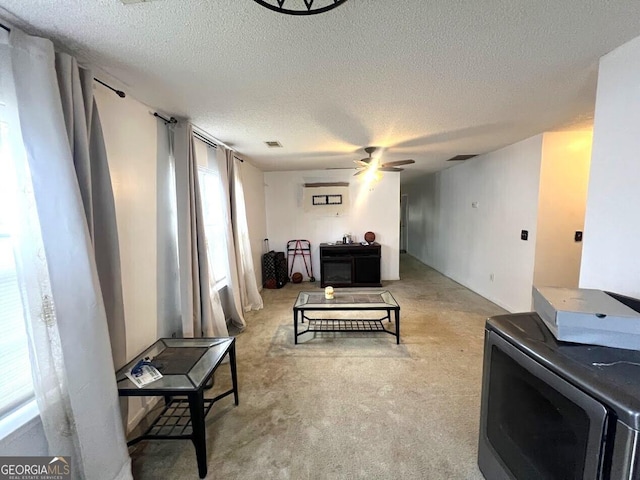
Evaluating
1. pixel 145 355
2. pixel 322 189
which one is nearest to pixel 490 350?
pixel 145 355

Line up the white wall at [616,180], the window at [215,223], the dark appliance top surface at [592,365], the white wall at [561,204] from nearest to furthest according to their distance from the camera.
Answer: the dark appliance top surface at [592,365] < the white wall at [616,180] < the white wall at [561,204] < the window at [215,223]

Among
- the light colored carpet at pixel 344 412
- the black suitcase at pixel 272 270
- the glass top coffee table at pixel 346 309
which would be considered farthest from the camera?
the black suitcase at pixel 272 270

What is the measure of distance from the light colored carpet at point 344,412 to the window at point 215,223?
2.88 ft

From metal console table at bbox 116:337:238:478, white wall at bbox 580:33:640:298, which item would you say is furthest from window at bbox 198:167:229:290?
white wall at bbox 580:33:640:298

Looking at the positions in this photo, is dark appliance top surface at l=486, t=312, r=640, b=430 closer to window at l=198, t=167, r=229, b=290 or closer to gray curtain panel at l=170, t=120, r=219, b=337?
gray curtain panel at l=170, t=120, r=219, b=337

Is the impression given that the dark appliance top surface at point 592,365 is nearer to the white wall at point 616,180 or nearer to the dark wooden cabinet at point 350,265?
the white wall at point 616,180

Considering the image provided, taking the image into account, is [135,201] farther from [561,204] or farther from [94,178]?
[561,204]

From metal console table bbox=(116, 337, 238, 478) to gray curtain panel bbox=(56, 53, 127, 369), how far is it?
0.25 m

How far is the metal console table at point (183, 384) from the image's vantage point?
4.69 feet

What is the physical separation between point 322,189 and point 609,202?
14.0 feet

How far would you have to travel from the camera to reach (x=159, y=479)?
1437 millimetres

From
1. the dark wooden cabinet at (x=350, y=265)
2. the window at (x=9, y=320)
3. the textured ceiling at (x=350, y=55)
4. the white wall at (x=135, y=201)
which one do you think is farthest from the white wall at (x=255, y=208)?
the window at (x=9, y=320)

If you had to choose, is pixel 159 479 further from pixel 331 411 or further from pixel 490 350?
pixel 490 350

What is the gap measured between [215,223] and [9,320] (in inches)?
88.0
